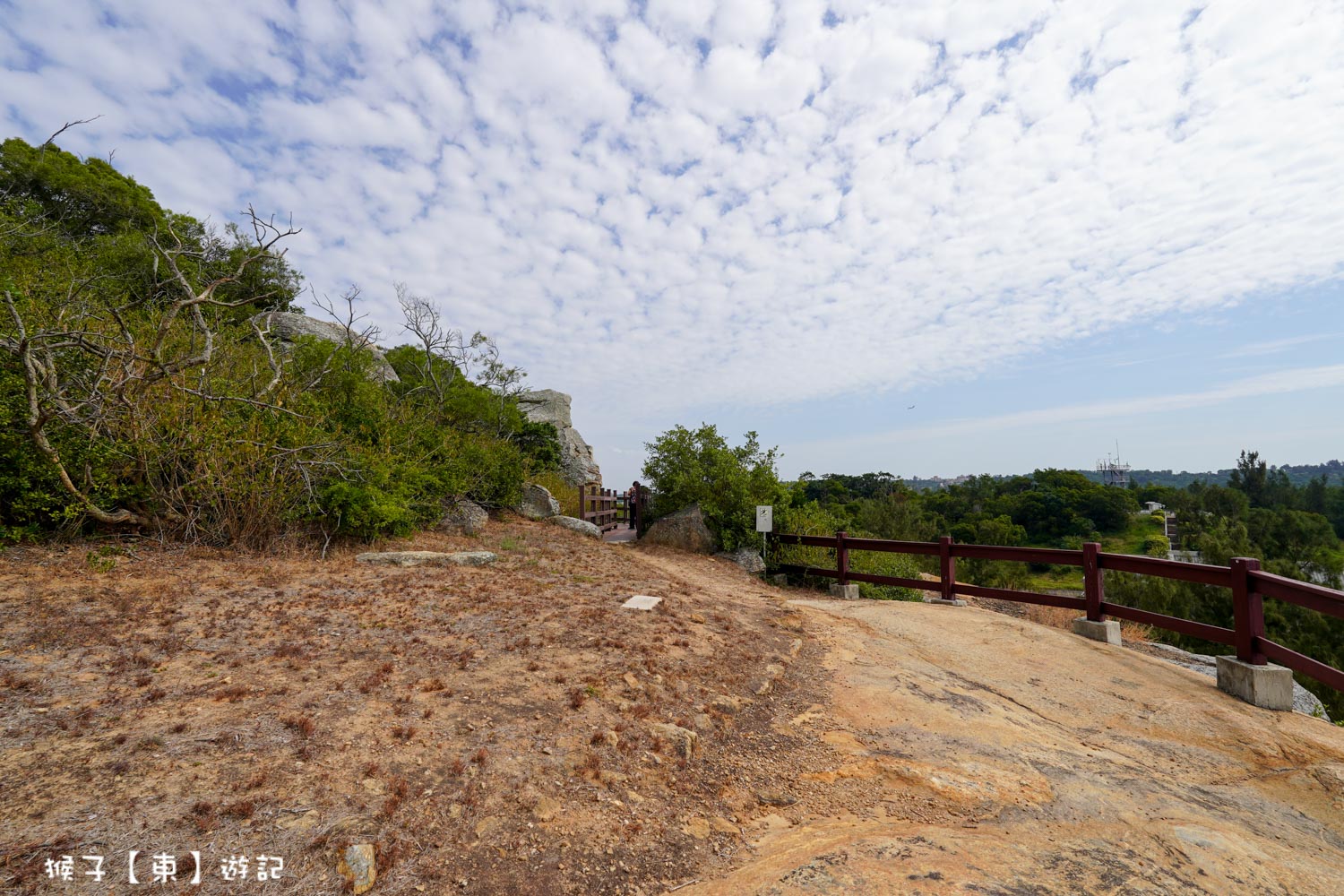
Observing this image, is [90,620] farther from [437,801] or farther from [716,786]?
[716,786]

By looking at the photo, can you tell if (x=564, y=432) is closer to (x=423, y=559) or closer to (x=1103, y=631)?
(x=423, y=559)

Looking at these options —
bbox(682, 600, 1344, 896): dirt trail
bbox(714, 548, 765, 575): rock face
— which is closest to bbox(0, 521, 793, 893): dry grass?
bbox(682, 600, 1344, 896): dirt trail

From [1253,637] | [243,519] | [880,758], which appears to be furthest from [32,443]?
[1253,637]

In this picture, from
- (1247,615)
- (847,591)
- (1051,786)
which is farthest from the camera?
(847,591)

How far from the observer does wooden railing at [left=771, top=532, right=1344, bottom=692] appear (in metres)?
5.12

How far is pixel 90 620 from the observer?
4.98 m

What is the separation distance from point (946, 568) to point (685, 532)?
671 centimetres

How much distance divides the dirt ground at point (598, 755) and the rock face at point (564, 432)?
1758 centimetres

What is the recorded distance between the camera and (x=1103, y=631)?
299 inches

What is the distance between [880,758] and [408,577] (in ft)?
19.6

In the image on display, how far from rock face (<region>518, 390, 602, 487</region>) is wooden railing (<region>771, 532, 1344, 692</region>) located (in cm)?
1558

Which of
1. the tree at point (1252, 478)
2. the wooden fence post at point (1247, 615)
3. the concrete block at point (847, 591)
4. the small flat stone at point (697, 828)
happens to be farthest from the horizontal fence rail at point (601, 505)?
the tree at point (1252, 478)

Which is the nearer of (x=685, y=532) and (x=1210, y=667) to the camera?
(x=1210, y=667)

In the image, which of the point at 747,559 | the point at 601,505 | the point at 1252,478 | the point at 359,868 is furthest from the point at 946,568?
the point at 1252,478
